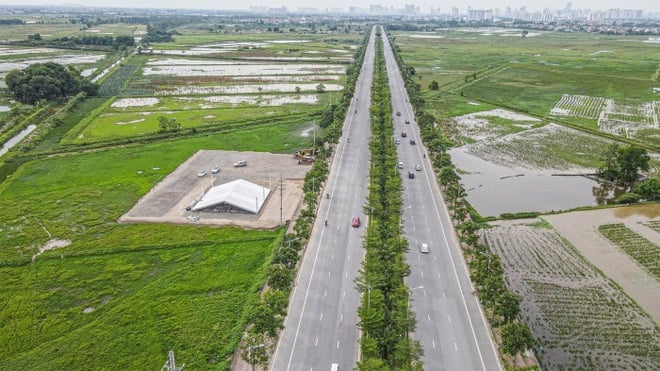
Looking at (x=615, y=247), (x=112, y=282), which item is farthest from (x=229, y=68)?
(x=615, y=247)

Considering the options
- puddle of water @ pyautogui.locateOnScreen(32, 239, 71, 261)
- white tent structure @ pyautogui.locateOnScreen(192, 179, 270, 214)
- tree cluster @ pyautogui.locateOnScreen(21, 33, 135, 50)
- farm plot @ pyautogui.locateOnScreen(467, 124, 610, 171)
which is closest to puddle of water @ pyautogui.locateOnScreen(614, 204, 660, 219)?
farm plot @ pyautogui.locateOnScreen(467, 124, 610, 171)

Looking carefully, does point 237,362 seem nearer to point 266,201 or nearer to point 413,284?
point 413,284

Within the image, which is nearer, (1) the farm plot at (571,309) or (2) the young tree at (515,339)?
(2) the young tree at (515,339)

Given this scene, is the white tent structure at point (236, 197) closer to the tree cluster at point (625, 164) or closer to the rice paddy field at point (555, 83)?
the tree cluster at point (625, 164)

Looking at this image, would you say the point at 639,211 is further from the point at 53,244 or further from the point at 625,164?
the point at 53,244

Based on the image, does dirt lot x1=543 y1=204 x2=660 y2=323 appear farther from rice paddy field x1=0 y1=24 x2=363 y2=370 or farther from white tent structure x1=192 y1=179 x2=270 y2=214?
white tent structure x1=192 y1=179 x2=270 y2=214

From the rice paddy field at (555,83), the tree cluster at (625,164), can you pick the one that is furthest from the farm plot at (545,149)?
the rice paddy field at (555,83)

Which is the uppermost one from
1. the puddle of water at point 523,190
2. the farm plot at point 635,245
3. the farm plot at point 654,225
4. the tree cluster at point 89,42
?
the tree cluster at point 89,42

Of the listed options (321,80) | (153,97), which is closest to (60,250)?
(153,97)
